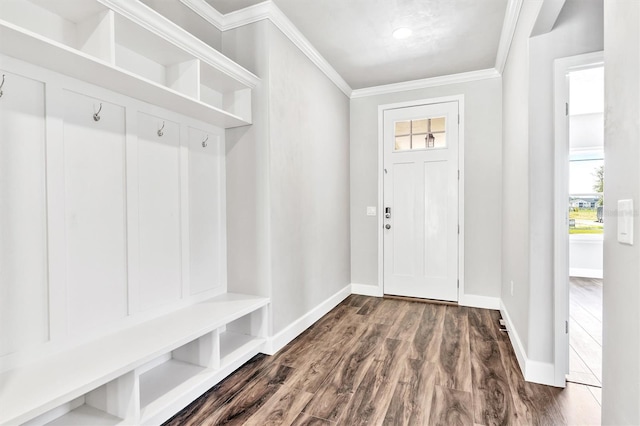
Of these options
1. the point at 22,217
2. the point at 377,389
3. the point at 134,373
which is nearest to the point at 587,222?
the point at 377,389

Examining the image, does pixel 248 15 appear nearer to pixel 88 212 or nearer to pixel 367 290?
pixel 88 212

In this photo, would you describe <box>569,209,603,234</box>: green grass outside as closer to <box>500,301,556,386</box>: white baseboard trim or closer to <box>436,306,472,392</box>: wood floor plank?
<box>436,306,472,392</box>: wood floor plank

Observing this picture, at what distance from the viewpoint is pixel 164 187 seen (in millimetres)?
2162

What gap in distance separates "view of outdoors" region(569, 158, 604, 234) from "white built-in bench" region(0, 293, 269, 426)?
18.2 ft

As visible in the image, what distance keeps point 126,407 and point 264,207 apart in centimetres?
146

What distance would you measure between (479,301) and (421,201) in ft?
4.27

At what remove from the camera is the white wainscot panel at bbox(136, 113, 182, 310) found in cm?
203

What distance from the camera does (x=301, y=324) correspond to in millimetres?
2961

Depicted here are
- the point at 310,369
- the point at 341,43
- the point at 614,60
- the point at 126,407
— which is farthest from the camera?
the point at 341,43

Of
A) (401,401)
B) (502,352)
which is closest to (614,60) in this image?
(401,401)

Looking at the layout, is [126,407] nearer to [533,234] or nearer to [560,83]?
[533,234]

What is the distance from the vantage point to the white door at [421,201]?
381 centimetres

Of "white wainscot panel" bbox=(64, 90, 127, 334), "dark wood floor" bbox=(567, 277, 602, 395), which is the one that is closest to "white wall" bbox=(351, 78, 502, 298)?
"dark wood floor" bbox=(567, 277, 602, 395)

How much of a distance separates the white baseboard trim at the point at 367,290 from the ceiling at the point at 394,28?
256cm
